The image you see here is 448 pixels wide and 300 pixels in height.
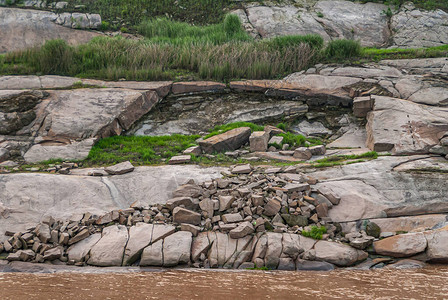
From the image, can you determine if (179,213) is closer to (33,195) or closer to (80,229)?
(80,229)

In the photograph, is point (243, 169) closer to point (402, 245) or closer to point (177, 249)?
point (177, 249)

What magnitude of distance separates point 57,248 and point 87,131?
435 cm

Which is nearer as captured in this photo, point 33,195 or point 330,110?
point 33,195

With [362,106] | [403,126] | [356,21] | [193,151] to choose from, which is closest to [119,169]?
[193,151]

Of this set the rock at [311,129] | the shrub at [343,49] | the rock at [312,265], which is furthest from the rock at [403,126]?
the rock at [312,265]

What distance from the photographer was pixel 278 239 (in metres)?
6.62

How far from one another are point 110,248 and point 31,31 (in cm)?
1370

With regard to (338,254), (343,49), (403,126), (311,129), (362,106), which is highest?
(343,49)

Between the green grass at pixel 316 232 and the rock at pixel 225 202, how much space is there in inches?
50.4

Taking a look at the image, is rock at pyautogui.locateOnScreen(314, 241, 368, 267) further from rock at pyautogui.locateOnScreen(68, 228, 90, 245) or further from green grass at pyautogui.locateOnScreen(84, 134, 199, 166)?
green grass at pyautogui.locateOnScreen(84, 134, 199, 166)

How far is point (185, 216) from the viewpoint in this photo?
7.04 m

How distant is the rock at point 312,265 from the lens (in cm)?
625

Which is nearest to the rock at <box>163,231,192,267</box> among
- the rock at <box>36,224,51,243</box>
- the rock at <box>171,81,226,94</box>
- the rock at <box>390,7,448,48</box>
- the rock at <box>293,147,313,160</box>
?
the rock at <box>36,224,51,243</box>

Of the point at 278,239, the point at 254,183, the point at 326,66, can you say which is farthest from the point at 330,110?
the point at 278,239
